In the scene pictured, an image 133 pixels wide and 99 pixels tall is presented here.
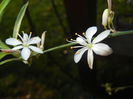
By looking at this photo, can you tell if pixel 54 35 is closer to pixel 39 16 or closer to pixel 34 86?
pixel 39 16

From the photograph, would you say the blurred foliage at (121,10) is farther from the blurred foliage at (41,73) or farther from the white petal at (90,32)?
the white petal at (90,32)

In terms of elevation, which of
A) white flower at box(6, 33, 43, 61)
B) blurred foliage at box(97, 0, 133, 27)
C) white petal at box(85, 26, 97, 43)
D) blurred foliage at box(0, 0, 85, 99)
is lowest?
blurred foliage at box(0, 0, 85, 99)

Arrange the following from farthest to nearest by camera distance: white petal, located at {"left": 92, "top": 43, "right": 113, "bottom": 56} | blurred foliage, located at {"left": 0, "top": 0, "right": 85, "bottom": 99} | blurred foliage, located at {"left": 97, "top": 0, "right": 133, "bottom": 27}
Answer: blurred foliage, located at {"left": 0, "top": 0, "right": 85, "bottom": 99}, blurred foliage, located at {"left": 97, "top": 0, "right": 133, "bottom": 27}, white petal, located at {"left": 92, "top": 43, "right": 113, "bottom": 56}

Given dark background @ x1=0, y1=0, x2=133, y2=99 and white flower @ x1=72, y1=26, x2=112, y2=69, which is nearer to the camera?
white flower @ x1=72, y1=26, x2=112, y2=69

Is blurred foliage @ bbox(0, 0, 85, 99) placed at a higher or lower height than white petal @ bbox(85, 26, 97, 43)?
lower

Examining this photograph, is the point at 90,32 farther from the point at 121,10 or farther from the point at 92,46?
the point at 121,10

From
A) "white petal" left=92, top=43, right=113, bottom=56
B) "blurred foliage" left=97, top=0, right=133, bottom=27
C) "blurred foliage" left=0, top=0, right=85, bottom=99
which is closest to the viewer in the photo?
"white petal" left=92, top=43, right=113, bottom=56

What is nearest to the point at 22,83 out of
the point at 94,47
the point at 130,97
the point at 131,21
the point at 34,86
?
the point at 34,86

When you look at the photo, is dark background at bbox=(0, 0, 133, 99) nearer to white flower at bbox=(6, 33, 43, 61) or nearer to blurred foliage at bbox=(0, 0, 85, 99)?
blurred foliage at bbox=(0, 0, 85, 99)

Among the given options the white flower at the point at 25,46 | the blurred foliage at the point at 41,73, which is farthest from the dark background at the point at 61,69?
the white flower at the point at 25,46

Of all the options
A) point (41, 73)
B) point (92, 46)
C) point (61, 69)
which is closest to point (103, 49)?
point (92, 46)

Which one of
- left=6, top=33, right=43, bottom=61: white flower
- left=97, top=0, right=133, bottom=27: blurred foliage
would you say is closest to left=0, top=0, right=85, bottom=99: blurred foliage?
left=97, top=0, right=133, bottom=27: blurred foliage
